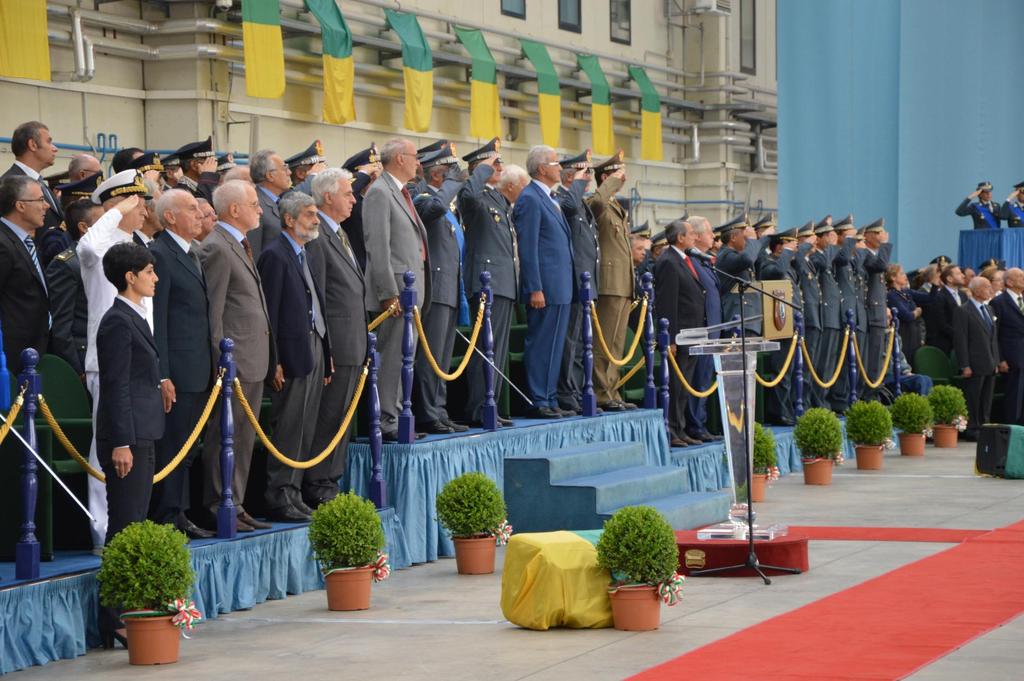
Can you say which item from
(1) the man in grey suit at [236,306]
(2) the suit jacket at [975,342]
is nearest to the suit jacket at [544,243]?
(1) the man in grey suit at [236,306]

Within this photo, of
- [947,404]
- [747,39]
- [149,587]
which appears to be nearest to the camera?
[149,587]

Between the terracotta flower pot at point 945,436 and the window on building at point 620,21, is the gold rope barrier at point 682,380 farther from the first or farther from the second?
the window on building at point 620,21

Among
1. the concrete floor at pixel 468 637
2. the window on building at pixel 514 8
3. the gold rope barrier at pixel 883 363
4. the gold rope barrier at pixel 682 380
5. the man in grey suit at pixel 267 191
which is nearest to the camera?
the concrete floor at pixel 468 637

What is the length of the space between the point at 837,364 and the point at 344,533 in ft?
28.6

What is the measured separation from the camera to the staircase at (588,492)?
9477 mm

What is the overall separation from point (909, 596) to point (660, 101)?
15668mm

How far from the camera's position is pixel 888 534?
9.97m

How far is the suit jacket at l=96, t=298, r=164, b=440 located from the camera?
6.70m

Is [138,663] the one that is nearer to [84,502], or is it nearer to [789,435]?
[84,502]

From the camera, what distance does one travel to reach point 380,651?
6.77 m

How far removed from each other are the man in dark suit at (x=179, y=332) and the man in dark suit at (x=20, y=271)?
1.90 feet

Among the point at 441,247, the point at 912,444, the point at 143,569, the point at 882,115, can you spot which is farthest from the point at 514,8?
the point at 143,569

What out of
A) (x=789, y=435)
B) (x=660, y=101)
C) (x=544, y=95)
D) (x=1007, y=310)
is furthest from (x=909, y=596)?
(x=660, y=101)

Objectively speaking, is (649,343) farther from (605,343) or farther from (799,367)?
(799,367)
